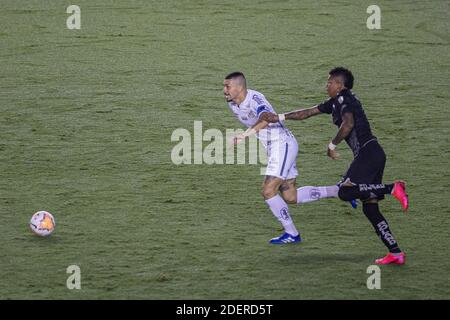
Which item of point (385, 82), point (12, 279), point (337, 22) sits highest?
point (337, 22)

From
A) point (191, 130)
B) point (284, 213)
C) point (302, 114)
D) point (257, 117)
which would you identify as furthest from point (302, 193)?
point (191, 130)

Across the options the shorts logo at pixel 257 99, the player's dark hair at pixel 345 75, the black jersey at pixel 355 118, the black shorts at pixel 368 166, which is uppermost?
the player's dark hair at pixel 345 75

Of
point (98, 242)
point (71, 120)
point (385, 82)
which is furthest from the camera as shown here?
point (385, 82)

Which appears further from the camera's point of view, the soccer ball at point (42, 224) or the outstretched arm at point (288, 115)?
the soccer ball at point (42, 224)

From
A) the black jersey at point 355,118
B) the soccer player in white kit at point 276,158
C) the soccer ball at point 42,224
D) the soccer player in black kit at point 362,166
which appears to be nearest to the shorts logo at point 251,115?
the soccer player in white kit at point 276,158

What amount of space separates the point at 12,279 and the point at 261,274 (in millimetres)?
2969

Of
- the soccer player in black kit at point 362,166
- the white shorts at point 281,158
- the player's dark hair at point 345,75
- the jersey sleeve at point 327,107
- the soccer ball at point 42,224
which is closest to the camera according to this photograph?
the soccer player in black kit at point 362,166

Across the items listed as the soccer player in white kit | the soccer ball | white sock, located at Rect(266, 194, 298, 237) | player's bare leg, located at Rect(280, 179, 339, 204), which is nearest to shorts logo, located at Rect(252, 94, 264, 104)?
the soccer player in white kit

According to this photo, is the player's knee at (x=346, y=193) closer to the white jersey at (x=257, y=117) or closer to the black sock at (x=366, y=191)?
the black sock at (x=366, y=191)

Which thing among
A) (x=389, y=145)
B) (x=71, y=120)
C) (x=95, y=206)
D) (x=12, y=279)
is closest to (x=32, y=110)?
(x=71, y=120)

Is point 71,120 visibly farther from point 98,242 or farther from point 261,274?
point 261,274

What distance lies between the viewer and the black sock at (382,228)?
12.3 m

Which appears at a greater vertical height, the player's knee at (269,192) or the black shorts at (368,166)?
the black shorts at (368,166)

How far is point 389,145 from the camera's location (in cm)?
1833
